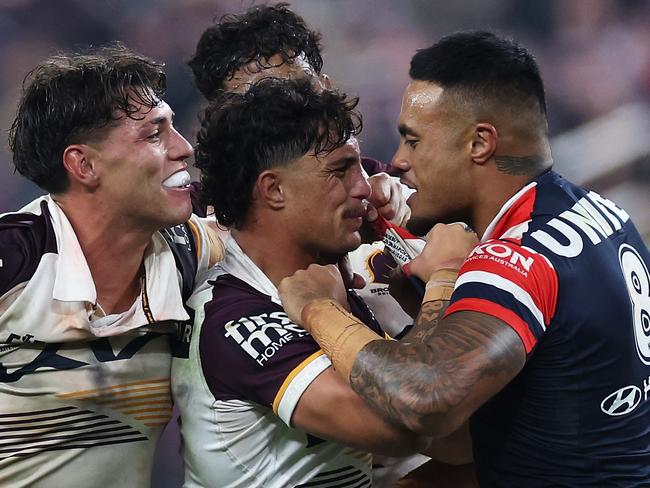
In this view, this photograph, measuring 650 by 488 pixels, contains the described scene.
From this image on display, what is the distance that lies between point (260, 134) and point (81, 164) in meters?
0.50

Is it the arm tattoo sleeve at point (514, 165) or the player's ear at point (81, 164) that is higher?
the arm tattoo sleeve at point (514, 165)

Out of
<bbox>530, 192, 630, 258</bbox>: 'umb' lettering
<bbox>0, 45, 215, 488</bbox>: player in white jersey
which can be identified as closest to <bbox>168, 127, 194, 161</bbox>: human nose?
<bbox>0, 45, 215, 488</bbox>: player in white jersey

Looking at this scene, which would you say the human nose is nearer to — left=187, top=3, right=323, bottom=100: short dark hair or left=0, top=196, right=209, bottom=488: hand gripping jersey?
left=0, top=196, right=209, bottom=488: hand gripping jersey

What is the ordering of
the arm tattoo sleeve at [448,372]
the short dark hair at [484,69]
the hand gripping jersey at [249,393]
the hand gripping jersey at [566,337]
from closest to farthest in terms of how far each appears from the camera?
1. the arm tattoo sleeve at [448,372]
2. the hand gripping jersey at [566,337]
3. the hand gripping jersey at [249,393]
4. the short dark hair at [484,69]

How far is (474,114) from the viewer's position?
216cm

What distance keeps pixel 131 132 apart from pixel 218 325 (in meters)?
0.63

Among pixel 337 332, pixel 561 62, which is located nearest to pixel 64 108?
pixel 337 332

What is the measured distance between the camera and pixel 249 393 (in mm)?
2107

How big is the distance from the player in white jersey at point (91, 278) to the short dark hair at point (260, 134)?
0.49 ft

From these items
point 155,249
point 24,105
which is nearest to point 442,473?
point 155,249

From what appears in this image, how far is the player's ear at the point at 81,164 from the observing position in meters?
2.43

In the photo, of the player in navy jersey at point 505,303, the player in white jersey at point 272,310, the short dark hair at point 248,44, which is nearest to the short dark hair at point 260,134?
the player in white jersey at point 272,310

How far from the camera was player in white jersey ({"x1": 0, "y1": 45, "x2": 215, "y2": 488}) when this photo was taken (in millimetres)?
2262

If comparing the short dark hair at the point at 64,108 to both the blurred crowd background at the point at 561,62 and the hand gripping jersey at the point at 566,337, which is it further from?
the blurred crowd background at the point at 561,62
